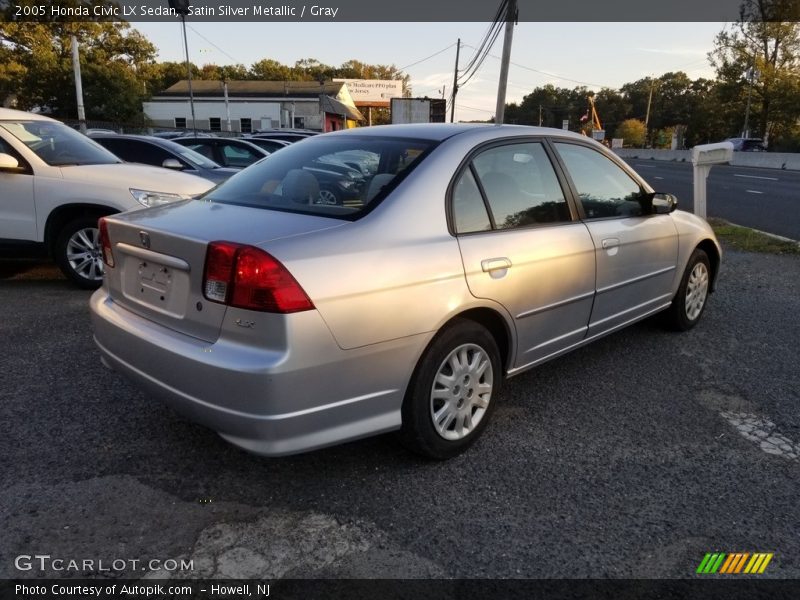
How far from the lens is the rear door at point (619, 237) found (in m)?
3.83

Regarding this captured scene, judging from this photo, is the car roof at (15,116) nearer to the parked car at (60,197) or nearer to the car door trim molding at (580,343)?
the parked car at (60,197)

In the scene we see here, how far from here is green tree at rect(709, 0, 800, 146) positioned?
47.2m

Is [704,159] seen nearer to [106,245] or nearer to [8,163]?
[106,245]

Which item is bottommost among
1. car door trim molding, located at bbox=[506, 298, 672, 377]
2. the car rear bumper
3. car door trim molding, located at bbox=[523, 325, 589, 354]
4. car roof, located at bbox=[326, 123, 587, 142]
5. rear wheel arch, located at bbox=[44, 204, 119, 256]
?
car door trim molding, located at bbox=[506, 298, 672, 377]

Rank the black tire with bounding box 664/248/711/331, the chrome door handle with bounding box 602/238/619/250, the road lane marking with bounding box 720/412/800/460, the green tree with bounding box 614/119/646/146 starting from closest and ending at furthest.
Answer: the road lane marking with bounding box 720/412/800/460
the chrome door handle with bounding box 602/238/619/250
the black tire with bounding box 664/248/711/331
the green tree with bounding box 614/119/646/146

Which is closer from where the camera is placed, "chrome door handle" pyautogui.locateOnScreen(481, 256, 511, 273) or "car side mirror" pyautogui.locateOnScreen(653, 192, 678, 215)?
"chrome door handle" pyautogui.locateOnScreen(481, 256, 511, 273)

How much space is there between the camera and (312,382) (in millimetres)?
2432

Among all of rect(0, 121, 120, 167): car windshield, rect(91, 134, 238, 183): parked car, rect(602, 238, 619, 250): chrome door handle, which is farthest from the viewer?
rect(91, 134, 238, 183): parked car

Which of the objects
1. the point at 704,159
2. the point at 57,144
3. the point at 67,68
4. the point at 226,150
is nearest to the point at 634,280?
the point at 704,159

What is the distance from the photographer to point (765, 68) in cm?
4866

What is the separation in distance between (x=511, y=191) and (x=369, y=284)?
1.24m

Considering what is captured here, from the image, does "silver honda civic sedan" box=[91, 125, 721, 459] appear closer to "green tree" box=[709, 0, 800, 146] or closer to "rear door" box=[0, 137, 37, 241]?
"rear door" box=[0, 137, 37, 241]

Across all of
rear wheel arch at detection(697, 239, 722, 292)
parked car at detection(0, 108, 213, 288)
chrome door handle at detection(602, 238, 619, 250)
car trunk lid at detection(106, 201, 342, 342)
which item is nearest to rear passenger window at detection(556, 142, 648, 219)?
chrome door handle at detection(602, 238, 619, 250)

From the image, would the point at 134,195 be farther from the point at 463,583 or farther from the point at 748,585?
the point at 748,585
